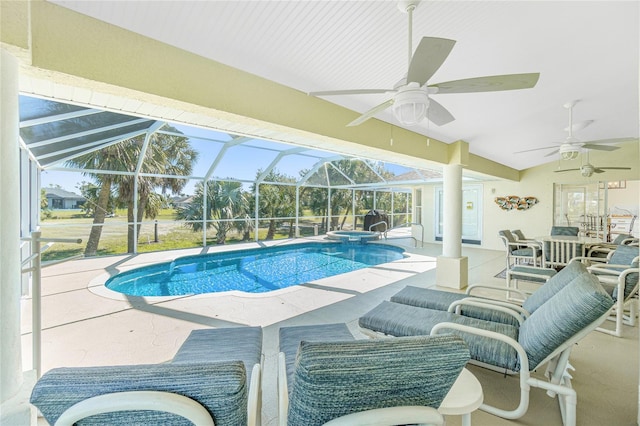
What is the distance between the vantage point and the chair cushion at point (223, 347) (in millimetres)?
1850

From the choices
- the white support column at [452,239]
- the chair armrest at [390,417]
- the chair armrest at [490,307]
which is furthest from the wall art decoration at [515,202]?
the chair armrest at [390,417]

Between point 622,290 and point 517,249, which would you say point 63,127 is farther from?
point 517,249

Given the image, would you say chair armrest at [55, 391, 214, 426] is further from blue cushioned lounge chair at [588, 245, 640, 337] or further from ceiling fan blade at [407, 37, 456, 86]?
blue cushioned lounge chair at [588, 245, 640, 337]

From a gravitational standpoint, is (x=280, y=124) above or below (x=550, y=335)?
above

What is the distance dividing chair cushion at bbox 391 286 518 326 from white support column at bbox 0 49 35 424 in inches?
121

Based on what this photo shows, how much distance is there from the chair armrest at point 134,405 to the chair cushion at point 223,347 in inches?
32.5

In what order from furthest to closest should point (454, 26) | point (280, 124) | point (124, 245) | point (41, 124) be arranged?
point (124, 245) < point (41, 124) < point (280, 124) < point (454, 26)

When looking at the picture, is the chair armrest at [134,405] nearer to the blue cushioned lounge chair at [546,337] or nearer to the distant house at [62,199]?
the blue cushioned lounge chair at [546,337]

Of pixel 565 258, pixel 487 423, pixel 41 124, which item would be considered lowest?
pixel 487 423

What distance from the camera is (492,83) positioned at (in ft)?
6.15

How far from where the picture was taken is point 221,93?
250 centimetres

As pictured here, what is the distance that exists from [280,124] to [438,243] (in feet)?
32.4

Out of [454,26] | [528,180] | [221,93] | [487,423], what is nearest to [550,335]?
[487,423]

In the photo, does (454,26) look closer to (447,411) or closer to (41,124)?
(447,411)
